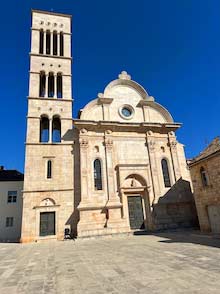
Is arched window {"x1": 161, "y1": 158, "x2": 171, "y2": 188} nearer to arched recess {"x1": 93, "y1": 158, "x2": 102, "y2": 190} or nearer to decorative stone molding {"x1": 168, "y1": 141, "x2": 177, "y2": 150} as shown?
decorative stone molding {"x1": 168, "y1": 141, "x2": 177, "y2": 150}

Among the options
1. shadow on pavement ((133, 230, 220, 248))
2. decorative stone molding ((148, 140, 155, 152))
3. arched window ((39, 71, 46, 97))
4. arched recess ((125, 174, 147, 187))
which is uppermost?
arched window ((39, 71, 46, 97))

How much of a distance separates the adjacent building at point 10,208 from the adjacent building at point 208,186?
771 inches

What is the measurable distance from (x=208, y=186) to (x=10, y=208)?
22.0 metres

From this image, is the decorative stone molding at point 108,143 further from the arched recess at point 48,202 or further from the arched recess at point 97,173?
the arched recess at point 48,202

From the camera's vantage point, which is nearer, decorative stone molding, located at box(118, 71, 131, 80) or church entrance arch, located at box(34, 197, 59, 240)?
church entrance arch, located at box(34, 197, 59, 240)

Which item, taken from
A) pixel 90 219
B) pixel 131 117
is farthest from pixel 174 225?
pixel 131 117

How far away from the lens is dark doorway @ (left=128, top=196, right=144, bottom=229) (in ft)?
63.0

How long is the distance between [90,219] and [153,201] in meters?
6.38

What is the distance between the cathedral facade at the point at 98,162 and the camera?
1792 centimetres

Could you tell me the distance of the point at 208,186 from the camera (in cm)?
1511

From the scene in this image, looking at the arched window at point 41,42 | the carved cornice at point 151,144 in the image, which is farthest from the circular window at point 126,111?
the arched window at point 41,42

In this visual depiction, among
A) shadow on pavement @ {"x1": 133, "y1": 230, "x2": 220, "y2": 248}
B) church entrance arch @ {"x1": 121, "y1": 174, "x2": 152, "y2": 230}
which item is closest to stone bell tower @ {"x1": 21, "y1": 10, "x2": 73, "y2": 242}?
church entrance arch @ {"x1": 121, "y1": 174, "x2": 152, "y2": 230}

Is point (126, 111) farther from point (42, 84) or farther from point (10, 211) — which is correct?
point (10, 211)

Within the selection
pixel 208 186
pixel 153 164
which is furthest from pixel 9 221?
pixel 208 186
